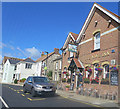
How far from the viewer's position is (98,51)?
14.1 metres

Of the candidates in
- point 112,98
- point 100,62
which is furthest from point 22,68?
point 112,98

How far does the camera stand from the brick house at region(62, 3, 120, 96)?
12.1 metres

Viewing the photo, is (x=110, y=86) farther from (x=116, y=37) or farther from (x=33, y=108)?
(x=33, y=108)

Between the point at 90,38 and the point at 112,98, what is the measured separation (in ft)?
24.9

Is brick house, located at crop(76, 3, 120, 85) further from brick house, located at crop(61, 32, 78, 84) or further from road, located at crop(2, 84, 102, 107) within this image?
road, located at crop(2, 84, 102, 107)

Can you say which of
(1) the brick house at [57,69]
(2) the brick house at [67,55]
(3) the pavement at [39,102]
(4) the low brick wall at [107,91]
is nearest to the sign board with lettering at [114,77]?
(4) the low brick wall at [107,91]

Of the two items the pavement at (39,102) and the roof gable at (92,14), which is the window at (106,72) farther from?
the pavement at (39,102)

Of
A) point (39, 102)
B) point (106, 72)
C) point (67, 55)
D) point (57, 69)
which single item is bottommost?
point (39, 102)

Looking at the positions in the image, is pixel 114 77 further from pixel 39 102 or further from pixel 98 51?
pixel 39 102

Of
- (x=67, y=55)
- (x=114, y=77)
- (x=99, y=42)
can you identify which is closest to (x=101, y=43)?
(x=99, y=42)

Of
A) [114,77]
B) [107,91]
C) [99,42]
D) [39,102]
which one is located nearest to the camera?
[39,102]

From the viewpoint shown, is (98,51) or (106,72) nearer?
(106,72)

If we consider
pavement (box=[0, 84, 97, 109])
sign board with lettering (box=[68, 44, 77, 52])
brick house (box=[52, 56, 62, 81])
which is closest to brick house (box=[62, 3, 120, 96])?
sign board with lettering (box=[68, 44, 77, 52])

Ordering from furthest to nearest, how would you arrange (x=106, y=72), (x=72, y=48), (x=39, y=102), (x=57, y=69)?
(x=57, y=69) → (x=72, y=48) → (x=106, y=72) → (x=39, y=102)
